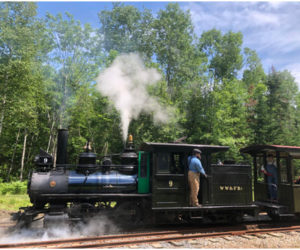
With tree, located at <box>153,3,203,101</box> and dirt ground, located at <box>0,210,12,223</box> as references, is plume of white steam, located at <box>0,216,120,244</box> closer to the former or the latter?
dirt ground, located at <box>0,210,12,223</box>

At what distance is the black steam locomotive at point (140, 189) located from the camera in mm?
6223

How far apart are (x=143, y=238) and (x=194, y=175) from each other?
6.50 feet

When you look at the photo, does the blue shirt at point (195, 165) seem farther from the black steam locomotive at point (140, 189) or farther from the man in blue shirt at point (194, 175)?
the black steam locomotive at point (140, 189)

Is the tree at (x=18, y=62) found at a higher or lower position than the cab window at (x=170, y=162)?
higher

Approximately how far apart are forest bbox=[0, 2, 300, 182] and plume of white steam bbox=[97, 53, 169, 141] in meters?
0.57

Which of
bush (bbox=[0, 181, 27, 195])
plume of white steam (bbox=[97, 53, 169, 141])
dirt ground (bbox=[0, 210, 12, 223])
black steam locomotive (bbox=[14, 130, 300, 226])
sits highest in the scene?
plume of white steam (bbox=[97, 53, 169, 141])

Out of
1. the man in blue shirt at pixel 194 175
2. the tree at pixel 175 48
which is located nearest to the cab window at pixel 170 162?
the man in blue shirt at pixel 194 175

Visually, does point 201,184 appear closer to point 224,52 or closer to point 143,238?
point 143,238

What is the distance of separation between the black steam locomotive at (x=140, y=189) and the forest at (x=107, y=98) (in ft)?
34.1

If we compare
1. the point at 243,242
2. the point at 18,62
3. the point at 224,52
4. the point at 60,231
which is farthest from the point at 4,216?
the point at 224,52

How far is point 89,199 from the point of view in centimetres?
648

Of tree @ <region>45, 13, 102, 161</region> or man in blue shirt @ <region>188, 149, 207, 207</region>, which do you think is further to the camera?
tree @ <region>45, 13, 102, 161</region>

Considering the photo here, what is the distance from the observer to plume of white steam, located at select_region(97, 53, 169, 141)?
1347 centimetres

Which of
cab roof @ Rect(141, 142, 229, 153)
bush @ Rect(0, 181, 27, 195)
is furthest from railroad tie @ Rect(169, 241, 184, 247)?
bush @ Rect(0, 181, 27, 195)
